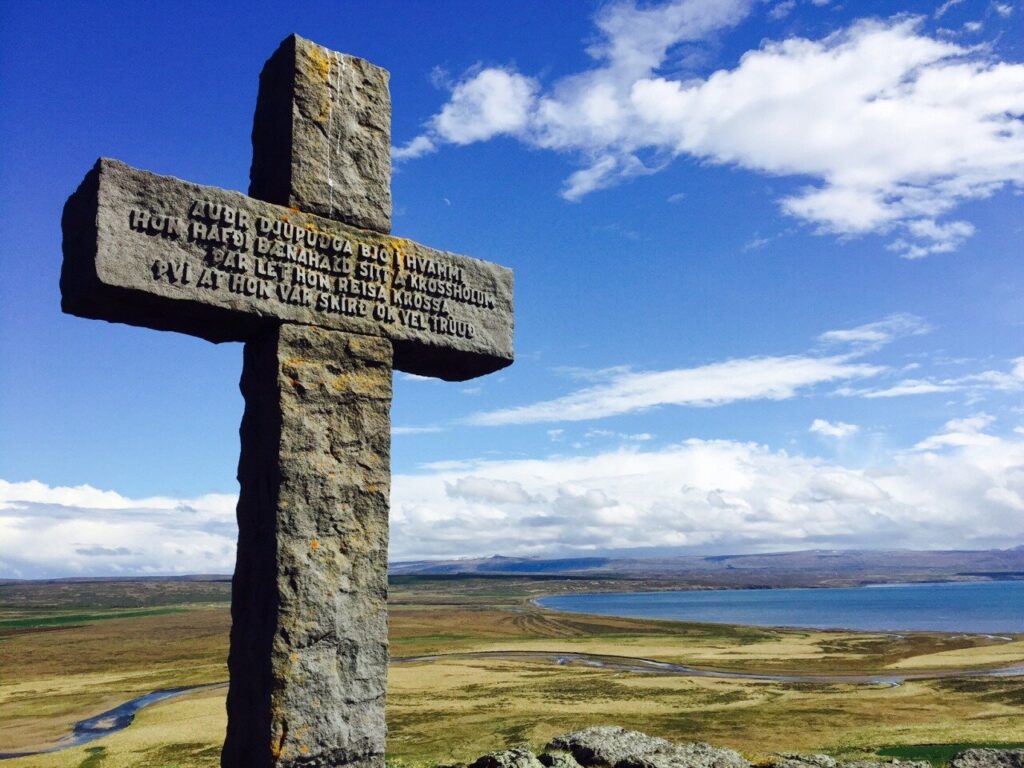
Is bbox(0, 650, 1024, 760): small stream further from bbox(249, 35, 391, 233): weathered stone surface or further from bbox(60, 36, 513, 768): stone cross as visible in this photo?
bbox(249, 35, 391, 233): weathered stone surface

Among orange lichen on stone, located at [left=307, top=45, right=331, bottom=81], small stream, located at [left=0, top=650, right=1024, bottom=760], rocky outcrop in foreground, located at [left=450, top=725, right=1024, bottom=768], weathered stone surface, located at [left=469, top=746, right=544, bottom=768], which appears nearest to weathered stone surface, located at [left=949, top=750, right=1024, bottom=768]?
rocky outcrop in foreground, located at [left=450, top=725, right=1024, bottom=768]

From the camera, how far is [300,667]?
555cm

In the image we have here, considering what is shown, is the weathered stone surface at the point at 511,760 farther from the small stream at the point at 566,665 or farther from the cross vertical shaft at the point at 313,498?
the small stream at the point at 566,665

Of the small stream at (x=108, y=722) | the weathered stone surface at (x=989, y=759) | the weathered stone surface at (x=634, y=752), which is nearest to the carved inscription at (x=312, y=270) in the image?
the weathered stone surface at (x=634, y=752)

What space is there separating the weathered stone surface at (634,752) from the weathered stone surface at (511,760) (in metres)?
0.85

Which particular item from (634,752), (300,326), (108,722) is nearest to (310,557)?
(300,326)

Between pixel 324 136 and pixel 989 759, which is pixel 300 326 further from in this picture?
pixel 989 759

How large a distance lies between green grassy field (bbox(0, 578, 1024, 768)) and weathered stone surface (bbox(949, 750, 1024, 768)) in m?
4.29

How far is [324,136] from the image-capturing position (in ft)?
20.9

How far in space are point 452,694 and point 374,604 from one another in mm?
29527

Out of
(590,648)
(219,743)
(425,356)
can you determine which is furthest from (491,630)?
(425,356)

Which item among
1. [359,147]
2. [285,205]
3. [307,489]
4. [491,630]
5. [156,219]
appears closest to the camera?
[156,219]

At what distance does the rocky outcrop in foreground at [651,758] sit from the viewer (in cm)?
715

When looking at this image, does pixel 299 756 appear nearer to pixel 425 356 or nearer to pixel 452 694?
pixel 425 356
